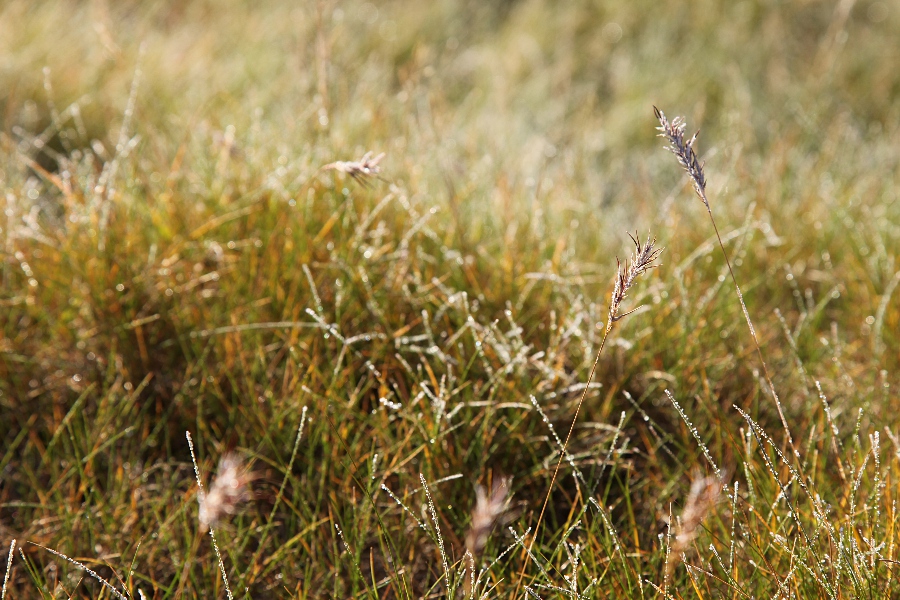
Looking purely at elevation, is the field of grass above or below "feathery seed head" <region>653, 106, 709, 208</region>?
below

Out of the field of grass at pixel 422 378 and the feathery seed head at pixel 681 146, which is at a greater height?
the feathery seed head at pixel 681 146

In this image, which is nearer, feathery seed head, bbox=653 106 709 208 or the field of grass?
feathery seed head, bbox=653 106 709 208

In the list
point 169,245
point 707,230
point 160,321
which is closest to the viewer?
point 160,321

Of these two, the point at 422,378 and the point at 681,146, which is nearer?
the point at 681,146

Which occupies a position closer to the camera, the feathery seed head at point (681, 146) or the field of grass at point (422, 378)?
the feathery seed head at point (681, 146)

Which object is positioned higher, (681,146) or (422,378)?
(681,146)

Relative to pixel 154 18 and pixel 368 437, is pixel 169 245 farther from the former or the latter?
pixel 154 18

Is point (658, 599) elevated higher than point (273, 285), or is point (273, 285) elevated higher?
point (273, 285)

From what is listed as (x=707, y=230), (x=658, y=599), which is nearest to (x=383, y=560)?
(x=658, y=599)
